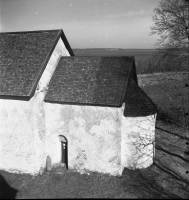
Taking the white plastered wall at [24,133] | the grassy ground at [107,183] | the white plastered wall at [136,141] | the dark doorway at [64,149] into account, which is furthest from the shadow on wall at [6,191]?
the white plastered wall at [136,141]

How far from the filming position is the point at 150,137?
15.2m

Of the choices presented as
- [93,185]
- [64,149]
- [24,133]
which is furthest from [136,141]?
[24,133]

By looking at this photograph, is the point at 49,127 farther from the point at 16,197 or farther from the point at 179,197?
the point at 179,197

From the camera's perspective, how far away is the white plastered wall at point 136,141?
47.6 ft

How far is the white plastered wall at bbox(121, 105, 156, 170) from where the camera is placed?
14508 millimetres

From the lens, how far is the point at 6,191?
13.1 m

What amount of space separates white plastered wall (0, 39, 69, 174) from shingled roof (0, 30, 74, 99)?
24.3 inches

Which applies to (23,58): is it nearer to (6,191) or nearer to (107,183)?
(6,191)

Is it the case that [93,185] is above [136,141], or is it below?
below

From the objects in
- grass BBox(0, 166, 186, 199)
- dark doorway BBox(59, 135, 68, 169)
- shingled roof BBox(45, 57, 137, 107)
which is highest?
shingled roof BBox(45, 57, 137, 107)

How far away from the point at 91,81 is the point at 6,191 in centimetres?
837

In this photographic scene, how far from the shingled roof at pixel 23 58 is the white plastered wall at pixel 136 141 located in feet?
20.7

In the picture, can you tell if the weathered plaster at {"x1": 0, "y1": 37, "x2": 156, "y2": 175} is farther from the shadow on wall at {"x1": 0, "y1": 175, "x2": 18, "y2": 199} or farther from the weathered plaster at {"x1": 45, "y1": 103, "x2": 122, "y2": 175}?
the shadow on wall at {"x1": 0, "y1": 175, "x2": 18, "y2": 199}

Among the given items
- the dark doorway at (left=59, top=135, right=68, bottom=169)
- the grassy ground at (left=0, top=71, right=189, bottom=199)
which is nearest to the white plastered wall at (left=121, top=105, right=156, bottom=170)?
the grassy ground at (left=0, top=71, right=189, bottom=199)
